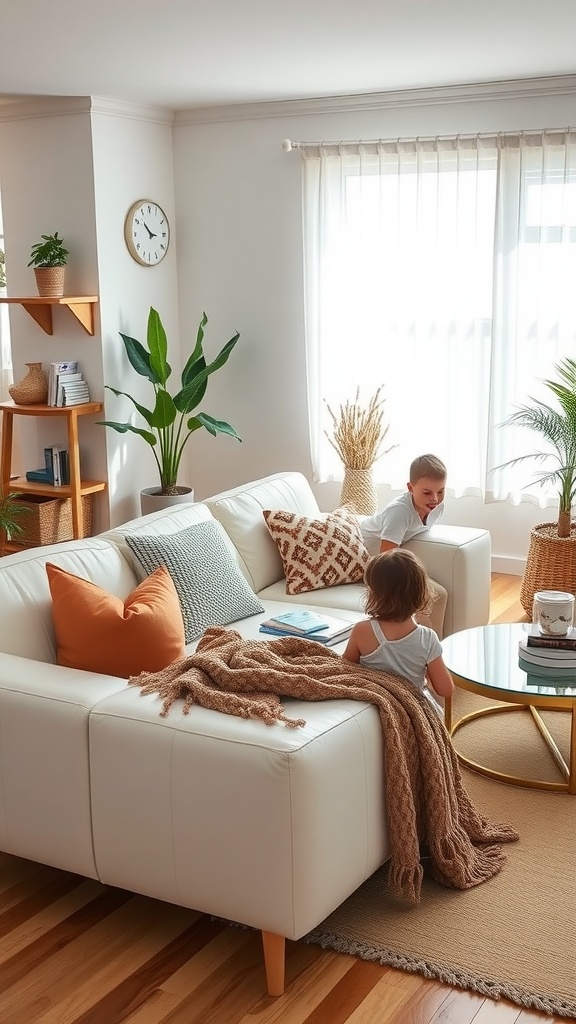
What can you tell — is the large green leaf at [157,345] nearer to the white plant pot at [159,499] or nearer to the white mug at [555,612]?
the white plant pot at [159,499]

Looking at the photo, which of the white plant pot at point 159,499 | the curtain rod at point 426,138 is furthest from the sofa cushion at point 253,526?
the curtain rod at point 426,138

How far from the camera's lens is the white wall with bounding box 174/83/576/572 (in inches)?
225

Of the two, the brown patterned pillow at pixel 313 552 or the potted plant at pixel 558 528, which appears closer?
the brown patterned pillow at pixel 313 552

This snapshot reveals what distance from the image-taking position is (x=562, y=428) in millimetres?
4891

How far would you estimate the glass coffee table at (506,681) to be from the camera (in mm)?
3145

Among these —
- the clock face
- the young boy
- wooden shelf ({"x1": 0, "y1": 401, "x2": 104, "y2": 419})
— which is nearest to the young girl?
the young boy

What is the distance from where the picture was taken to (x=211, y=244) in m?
6.13

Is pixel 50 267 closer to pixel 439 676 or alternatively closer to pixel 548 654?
pixel 548 654

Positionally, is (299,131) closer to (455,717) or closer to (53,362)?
(53,362)

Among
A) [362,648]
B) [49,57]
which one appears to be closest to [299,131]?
[49,57]

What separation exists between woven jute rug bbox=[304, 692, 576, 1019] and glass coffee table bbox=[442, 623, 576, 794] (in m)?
0.20

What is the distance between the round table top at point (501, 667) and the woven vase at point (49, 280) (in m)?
3.04

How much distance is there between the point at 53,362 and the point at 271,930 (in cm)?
412

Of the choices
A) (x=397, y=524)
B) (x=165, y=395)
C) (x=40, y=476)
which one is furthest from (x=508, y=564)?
(x=40, y=476)
